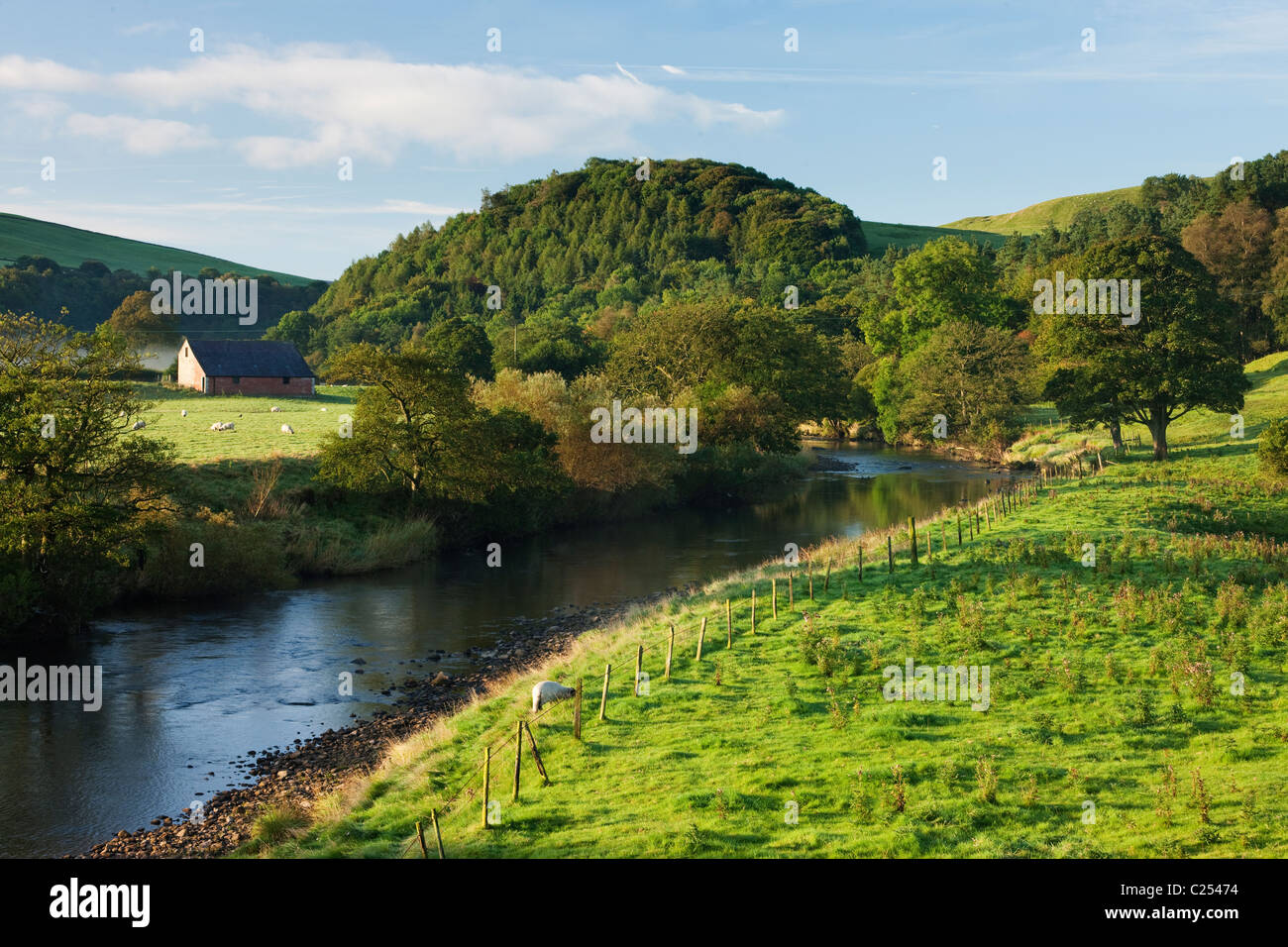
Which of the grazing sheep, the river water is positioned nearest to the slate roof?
the river water

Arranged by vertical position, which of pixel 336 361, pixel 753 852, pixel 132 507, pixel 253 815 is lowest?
pixel 253 815

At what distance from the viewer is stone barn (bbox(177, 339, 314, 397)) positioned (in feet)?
325

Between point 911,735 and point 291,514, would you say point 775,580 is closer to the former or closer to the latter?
point 911,735

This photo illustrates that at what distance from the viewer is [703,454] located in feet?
238

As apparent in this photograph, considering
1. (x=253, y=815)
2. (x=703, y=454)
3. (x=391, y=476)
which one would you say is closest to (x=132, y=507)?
(x=391, y=476)

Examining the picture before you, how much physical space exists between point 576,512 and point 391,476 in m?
13.0

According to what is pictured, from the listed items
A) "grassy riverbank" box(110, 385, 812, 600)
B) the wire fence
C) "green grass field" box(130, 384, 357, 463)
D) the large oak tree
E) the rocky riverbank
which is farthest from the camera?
the large oak tree

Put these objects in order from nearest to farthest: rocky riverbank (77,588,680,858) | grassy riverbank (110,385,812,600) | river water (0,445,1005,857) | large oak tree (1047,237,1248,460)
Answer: rocky riverbank (77,588,680,858) < river water (0,445,1005,857) < grassy riverbank (110,385,812,600) < large oak tree (1047,237,1248,460)

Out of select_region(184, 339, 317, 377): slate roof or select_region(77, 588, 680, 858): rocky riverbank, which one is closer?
select_region(77, 588, 680, 858): rocky riverbank

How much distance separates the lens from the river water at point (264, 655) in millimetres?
21766

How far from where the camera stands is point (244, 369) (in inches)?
3952

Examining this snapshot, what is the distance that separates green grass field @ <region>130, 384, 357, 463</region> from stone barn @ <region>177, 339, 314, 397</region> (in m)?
2.19

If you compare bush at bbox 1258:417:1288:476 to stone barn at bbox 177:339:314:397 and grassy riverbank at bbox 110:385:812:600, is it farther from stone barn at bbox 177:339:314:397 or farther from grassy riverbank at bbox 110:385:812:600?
stone barn at bbox 177:339:314:397
